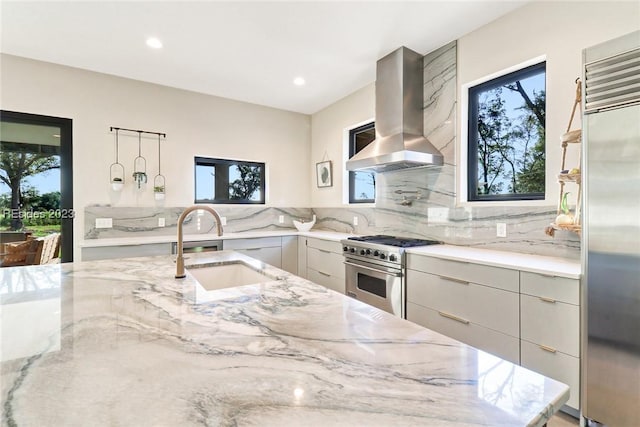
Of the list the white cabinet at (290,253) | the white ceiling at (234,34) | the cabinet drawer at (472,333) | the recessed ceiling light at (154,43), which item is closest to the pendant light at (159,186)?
the white ceiling at (234,34)

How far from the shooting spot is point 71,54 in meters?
2.86

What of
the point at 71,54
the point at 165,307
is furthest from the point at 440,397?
the point at 71,54

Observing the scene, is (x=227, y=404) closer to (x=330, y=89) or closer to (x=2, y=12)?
(x=2, y=12)

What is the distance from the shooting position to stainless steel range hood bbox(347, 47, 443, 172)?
2.75 meters

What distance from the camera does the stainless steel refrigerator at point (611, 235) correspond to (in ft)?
4.35

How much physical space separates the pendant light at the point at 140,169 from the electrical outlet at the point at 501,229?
3634 millimetres

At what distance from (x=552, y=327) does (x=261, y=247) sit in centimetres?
286

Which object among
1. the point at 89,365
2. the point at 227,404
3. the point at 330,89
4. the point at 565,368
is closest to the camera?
the point at 227,404

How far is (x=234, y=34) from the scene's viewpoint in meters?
2.57

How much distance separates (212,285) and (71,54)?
112 inches

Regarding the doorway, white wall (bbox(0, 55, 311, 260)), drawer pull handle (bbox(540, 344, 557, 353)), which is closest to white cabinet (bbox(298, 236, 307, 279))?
white wall (bbox(0, 55, 311, 260))

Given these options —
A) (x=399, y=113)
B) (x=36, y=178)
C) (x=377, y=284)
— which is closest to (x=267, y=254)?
(x=377, y=284)

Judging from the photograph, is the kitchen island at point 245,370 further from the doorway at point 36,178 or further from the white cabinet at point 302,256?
the white cabinet at point 302,256

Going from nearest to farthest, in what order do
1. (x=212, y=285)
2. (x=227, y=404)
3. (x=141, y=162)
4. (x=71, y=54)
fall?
(x=227, y=404) < (x=212, y=285) < (x=71, y=54) < (x=141, y=162)
